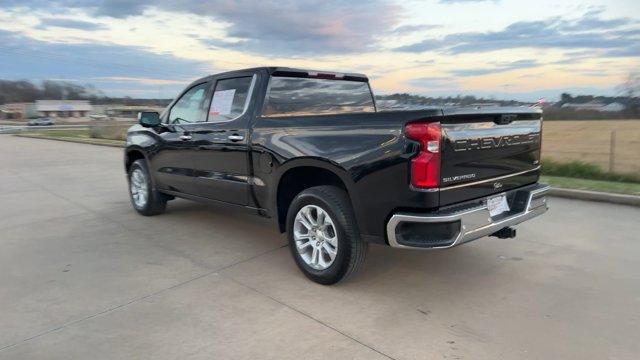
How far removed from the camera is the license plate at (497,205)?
3906mm

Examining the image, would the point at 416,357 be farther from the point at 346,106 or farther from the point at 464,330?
the point at 346,106

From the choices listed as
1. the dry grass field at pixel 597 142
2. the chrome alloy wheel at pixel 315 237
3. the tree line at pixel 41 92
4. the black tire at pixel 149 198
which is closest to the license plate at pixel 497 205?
the chrome alloy wheel at pixel 315 237

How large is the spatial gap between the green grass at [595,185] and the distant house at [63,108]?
110 m

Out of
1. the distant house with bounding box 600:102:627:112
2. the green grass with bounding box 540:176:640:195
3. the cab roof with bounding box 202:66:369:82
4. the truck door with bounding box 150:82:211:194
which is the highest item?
the cab roof with bounding box 202:66:369:82

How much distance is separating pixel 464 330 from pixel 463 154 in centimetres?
123

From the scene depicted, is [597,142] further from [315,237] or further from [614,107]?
[315,237]

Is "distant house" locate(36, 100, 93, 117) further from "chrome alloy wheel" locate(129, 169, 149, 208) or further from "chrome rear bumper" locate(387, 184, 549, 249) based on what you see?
"chrome rear bumper" locate(387, 184, 549, 249)

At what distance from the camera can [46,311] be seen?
12.6ft

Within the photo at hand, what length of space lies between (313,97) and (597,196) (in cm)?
475

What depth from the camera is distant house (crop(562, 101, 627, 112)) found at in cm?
982

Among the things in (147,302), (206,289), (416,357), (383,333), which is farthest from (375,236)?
(147,302)

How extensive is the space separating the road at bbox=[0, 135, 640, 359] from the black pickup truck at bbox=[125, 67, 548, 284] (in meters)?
0.48

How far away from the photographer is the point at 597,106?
1087cm

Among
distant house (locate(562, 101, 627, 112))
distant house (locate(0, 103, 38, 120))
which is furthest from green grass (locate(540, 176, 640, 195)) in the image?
distant house (locate(0, 103, 38, 120))
